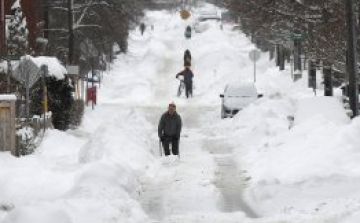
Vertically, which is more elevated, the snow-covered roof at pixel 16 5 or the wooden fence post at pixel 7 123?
the snow-covered roof at pixel 16 5

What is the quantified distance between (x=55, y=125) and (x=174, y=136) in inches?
360

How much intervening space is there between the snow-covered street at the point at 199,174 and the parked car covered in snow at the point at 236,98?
85 cm

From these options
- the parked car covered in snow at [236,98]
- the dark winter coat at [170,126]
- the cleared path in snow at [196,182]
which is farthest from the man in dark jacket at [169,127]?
the parked car covered in snow at [236,98]

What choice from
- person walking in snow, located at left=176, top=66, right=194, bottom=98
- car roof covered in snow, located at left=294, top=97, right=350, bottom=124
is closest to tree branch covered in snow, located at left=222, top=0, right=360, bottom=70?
car roof covered in snow, located at left=294, top=97, right=350, bottom=124

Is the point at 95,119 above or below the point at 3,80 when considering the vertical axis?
below

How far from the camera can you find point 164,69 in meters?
64.6

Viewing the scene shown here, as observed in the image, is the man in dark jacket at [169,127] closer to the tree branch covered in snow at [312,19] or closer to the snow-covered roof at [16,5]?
the tree branch covered in snow at [312,19]

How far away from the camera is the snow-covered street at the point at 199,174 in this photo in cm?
1288

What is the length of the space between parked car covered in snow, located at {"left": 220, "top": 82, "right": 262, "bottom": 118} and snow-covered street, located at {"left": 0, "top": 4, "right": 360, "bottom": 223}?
85 centimetres

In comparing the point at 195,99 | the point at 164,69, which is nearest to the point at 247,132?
the point at 195,99

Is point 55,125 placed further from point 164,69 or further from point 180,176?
point 164,69

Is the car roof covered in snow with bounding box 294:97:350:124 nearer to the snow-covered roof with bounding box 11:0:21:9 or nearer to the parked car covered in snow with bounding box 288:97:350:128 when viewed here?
the parked car covered in snow with bounding box 288:97:350:128

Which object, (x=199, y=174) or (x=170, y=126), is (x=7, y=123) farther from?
(x=199, y=174)

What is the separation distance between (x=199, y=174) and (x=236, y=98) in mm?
16189
